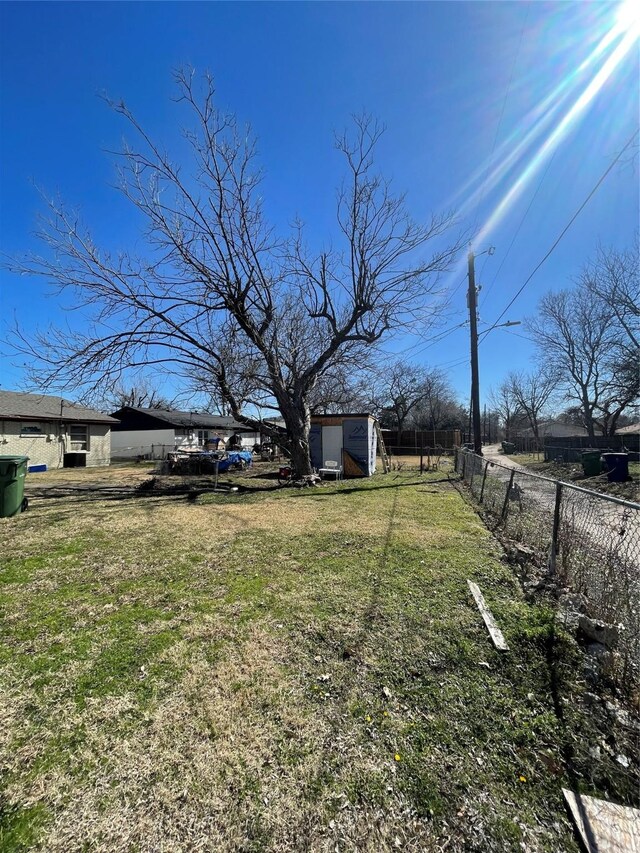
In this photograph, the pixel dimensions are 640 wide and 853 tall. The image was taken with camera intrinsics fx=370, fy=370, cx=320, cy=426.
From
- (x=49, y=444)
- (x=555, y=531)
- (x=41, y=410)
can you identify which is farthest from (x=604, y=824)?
(x=41, y=410)

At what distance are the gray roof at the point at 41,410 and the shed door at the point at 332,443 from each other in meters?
12.7

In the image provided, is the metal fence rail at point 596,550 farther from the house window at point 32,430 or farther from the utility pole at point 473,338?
the house window at point 32,430

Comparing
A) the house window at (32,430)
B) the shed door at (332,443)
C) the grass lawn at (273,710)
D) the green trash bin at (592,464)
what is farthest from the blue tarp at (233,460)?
the green trash bin at (592,464)

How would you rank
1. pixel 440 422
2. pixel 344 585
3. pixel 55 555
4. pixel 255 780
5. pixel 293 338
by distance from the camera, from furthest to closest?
1. pixel 440 422
2. pixel 293 338
3. pixel 55 555
4. pixel 344 585
5. pixel 255 780

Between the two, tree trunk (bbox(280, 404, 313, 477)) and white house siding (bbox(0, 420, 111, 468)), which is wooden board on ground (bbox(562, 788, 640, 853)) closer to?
tree trunk (bbox(280, 404, 313, 477))

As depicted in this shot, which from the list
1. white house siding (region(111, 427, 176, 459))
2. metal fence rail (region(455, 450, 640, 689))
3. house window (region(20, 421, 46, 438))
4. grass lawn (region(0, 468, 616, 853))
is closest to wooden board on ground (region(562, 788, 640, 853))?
grass lawn (region(0, 468, 616, 853))

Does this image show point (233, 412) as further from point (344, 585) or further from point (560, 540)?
point (560, 540)

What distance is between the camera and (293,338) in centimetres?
1398

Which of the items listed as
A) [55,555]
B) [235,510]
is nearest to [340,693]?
[55,555]

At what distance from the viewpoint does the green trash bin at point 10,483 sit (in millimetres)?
7246

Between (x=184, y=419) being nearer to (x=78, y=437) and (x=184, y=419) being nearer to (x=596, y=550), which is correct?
(x=78, y=437)

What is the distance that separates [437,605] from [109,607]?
3.16 m

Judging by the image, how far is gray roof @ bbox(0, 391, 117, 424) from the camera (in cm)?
1652

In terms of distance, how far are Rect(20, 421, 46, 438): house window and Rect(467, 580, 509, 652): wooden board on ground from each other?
19789 mm
